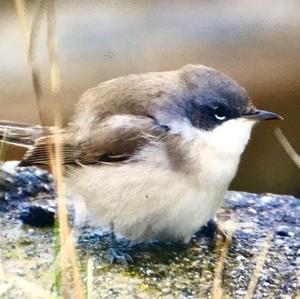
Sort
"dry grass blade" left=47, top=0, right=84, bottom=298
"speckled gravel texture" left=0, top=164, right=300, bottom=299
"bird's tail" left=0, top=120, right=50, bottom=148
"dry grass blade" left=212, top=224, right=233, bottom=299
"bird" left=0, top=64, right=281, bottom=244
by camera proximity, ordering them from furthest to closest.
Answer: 1. "bird's tail" left=0, top=120, right=50, bottom=148
2. "bird" left=0, top=64, right=281, bottom=244
3. "speckled gravel texture" left=0, top=164, right=300, bottom=299
4. "dry grass blade" left=212, top=224, right=233, bottom=299
5. "dry grass blade" left=47, top=0, right=84, bottom=298

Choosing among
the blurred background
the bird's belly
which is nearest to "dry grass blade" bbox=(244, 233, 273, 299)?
the bird's belly

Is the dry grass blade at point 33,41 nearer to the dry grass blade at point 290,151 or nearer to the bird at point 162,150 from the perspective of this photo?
the bird at point 162,150

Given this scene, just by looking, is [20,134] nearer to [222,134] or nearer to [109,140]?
[109,140]

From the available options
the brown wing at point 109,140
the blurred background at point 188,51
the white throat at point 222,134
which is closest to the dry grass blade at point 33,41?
the brown wing at point 109,140

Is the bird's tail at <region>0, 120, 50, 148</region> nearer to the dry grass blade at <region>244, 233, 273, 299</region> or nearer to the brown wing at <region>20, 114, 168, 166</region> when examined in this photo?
the brown wing at <region>20, 114, 168, 166</region>

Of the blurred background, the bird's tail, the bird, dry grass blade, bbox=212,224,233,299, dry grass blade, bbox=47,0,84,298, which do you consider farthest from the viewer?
the blurred background

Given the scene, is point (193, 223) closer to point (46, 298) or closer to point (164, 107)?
point (164, 107)
